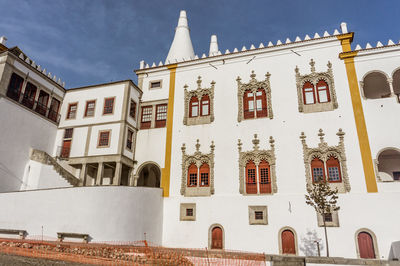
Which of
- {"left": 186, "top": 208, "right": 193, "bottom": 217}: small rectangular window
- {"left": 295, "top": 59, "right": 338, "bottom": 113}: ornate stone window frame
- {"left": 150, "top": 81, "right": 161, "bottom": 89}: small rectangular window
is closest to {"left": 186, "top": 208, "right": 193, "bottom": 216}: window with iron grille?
{"left": 186, "top": 208, "right": 193, "bottom": 217}: small rectangular window

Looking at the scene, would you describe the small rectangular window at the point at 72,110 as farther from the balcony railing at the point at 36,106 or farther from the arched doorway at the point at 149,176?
the arched doorway at the point at 149,176

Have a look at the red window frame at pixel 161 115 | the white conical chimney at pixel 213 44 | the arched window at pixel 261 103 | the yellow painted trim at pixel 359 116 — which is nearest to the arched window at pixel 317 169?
the yellow painted trim at pixel 359 116

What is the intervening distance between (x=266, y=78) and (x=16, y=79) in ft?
61.6

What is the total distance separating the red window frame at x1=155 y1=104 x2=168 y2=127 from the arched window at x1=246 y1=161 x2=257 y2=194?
7935mm

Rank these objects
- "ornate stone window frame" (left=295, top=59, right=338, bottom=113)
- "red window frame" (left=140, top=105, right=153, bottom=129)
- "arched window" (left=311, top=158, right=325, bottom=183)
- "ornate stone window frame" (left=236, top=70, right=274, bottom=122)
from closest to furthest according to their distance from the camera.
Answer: "arched window" (left=311, top=158, right=325, bottom=183), "ornate stone window frame" (left=295, top=59, right=338, bottom=113), "ornate stone window frame" (left=236, top=70, right=274, bottom=122), "red window frame" (left=140, top=105, right=153, bottom=129)

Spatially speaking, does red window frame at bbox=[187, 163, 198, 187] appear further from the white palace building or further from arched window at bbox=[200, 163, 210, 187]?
arched window at bbox=[200, 163, 210, 187]

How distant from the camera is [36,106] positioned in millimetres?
22344

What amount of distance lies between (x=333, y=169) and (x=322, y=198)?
10.6 ft

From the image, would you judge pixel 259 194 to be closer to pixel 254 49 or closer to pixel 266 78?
pixel 266 78

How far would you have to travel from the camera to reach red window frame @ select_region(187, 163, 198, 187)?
20.8 m

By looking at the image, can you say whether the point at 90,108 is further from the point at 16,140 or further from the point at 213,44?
the point at 213,44

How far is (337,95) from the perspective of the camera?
19531 millimetres

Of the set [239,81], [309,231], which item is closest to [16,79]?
[239,81]

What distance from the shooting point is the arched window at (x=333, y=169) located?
18.1 meters
